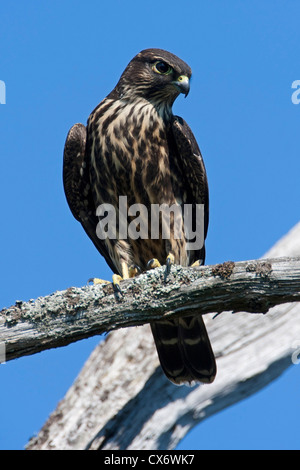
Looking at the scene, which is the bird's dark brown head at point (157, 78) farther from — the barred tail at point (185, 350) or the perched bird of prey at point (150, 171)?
the barred tail at point (185, 350)

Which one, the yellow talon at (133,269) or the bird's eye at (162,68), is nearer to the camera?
the yellow talon at (133,269)

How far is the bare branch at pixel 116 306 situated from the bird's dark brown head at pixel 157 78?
1.85 m

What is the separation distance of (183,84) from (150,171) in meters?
0.74

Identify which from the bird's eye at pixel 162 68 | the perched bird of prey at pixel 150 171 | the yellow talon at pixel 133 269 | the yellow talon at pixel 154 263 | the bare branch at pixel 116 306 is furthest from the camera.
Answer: the bird's eye at pixel 162 68

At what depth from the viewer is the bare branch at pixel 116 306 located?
4066mm

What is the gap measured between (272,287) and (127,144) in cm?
187

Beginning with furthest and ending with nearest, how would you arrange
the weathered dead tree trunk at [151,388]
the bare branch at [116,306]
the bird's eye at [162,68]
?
the weathered dead tree trunk at [151,388]
the bird's eye at [162,68]
the bare branch at [116,306]

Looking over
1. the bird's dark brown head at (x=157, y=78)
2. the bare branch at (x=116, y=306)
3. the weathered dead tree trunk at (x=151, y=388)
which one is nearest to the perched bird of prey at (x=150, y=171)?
the bird's dark brown head at (x=157, y=78)

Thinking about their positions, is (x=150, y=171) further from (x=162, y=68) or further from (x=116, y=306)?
→ (x=116, y=306)

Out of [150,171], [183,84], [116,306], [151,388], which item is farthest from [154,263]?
[151,388]

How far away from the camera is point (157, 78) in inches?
219

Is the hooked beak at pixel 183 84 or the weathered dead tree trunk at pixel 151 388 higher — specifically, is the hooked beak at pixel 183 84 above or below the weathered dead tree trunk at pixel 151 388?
above

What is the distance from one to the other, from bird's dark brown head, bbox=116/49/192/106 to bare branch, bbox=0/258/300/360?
1851mm
